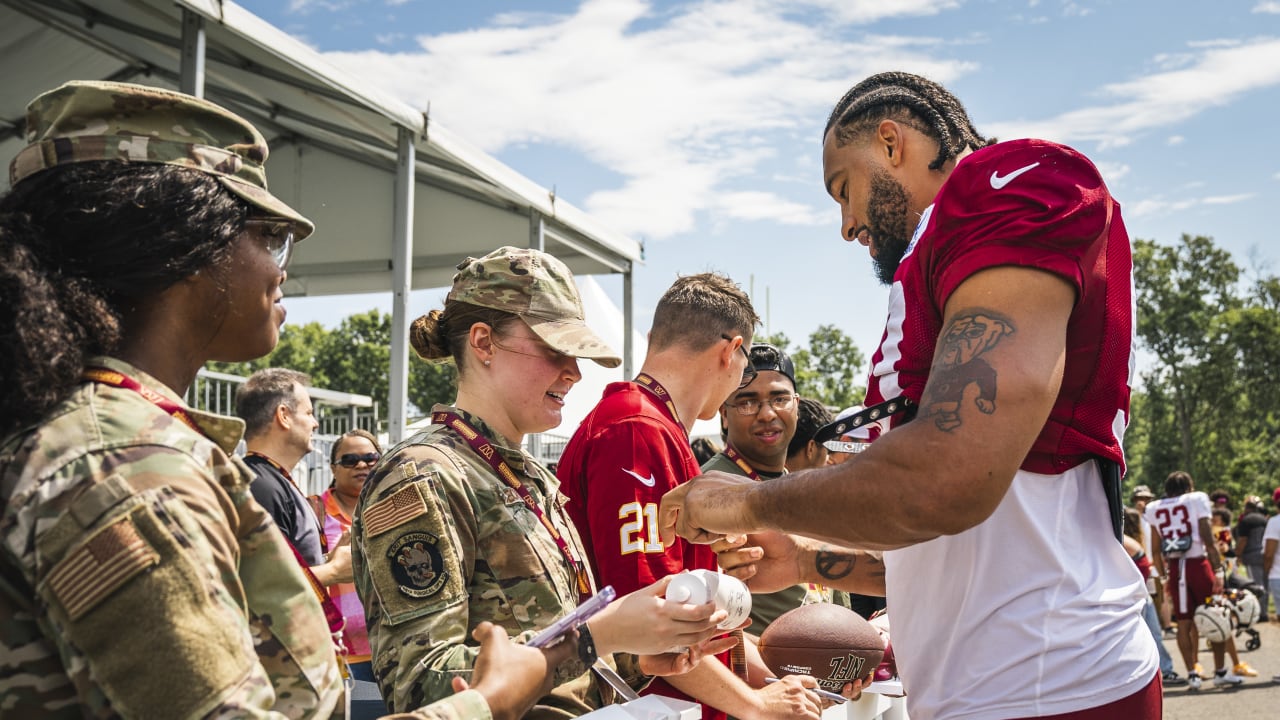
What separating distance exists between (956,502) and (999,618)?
1.35 ft

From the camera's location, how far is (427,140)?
9789 mm

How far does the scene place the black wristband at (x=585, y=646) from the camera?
88.8 inches

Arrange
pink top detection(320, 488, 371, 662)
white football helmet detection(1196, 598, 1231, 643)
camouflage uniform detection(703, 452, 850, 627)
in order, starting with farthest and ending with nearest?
white football helmet detection(1196, 598, 1231, 643)
pink top detection(320, 488, 371, 662)
camouflage uniform detection(703, 452, 850, 627)

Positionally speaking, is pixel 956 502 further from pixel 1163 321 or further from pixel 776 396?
pixel 1163 321

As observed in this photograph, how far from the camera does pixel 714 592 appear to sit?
2648 millimetres

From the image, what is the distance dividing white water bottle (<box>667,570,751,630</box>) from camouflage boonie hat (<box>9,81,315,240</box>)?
1.39 meters

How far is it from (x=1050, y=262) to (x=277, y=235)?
59.6 inches

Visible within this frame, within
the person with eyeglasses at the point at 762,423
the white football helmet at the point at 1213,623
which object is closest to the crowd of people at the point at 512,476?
the person with eyeglasses at the point at 762,423

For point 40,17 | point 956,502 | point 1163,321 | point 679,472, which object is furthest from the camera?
point 1163,321

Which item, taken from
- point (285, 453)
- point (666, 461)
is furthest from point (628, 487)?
point (285, 453)

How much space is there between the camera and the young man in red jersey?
6.27 ft

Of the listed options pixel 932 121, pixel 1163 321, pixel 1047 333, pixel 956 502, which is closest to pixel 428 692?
pixel 956 502

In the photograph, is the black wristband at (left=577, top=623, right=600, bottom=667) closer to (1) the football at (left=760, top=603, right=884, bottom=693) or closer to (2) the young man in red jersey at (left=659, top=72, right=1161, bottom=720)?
(2) the young man in red jersey at (left=659, top=72, right=1161, bottom=720)

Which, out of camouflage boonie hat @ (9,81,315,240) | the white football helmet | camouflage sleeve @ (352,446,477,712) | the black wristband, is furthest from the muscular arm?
the white football helmet
